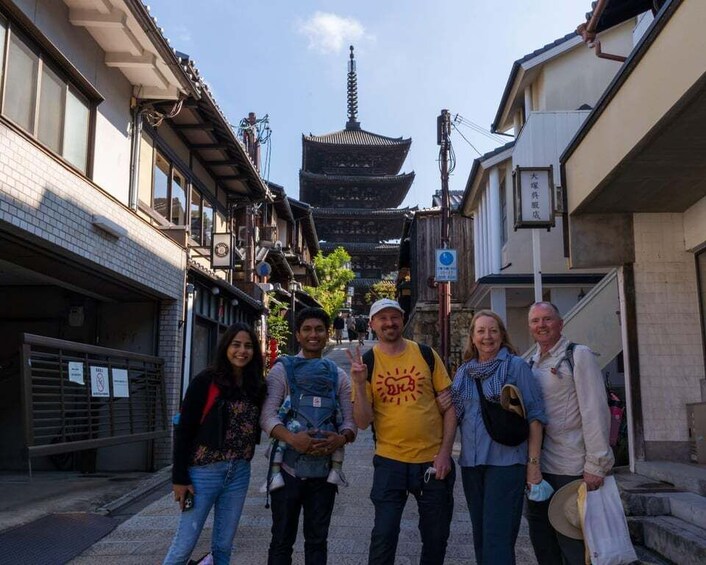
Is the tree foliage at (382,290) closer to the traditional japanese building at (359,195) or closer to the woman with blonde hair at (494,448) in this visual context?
the traditional japanese building at (359,195)

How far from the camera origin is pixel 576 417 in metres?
3.54

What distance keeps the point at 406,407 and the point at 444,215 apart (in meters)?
12.6

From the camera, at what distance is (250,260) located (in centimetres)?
1719

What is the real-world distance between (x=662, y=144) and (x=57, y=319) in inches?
337

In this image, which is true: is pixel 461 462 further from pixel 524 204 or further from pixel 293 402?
pixel 524 204

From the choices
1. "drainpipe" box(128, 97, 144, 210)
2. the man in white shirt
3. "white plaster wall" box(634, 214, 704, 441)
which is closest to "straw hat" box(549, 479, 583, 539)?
the man in white shirt

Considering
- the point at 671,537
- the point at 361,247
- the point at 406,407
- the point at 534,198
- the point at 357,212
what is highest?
the point at 357,212

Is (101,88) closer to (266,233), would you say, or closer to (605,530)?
(605,530)

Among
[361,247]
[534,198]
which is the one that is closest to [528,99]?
[534,198]

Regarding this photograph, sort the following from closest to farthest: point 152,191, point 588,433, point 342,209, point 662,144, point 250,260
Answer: point 588,433 → point 662,144 → point 152,191 → point 250,260 → point 342,209

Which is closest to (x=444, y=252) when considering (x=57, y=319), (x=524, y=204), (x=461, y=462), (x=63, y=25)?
(x=524, y=204)

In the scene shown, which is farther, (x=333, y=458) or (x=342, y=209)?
(x=342, y=209)

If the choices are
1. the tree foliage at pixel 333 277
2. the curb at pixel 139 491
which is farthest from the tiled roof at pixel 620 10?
the tree foliage at pixel 333 277

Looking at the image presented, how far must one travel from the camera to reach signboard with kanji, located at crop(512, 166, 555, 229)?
8883mm
